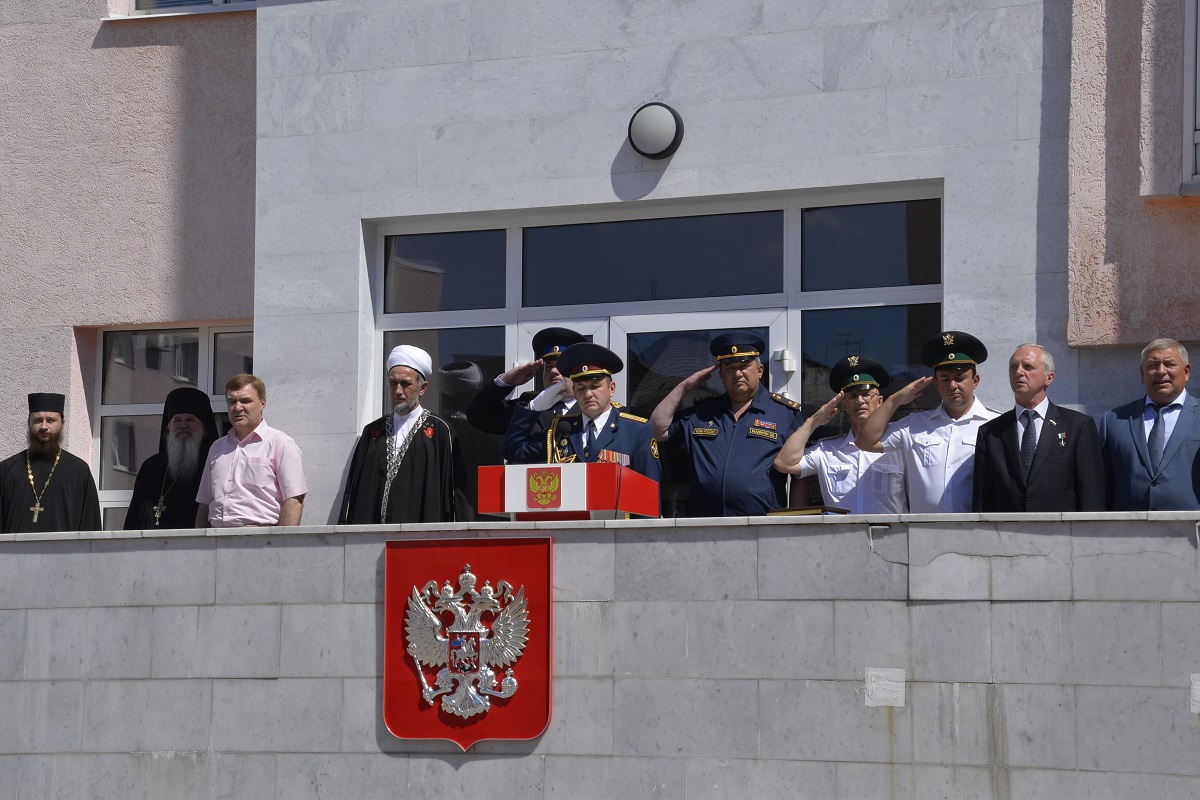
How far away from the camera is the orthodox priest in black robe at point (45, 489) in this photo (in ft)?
31.1

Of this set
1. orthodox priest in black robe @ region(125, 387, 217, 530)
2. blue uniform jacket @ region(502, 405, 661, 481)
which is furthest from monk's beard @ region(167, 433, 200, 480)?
blue uniform jacket @ region(502, 405, 661, 481)

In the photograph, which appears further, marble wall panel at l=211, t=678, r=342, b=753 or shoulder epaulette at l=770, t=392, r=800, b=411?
shoulder epaulette at l=770, t=392, r=800, b=411

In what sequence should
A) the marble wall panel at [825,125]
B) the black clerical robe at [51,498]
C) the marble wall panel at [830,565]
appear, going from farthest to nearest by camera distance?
1. the black clerical robe at [51,498]
2. the marble wall panel at [825,125]
3. the marble wall panel at [830,565]

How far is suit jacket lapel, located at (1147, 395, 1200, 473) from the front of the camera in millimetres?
7434

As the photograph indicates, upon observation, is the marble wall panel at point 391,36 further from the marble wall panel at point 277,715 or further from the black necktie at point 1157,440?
the black necktie at point 1157,440

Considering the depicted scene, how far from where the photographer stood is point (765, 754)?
23.4 feet

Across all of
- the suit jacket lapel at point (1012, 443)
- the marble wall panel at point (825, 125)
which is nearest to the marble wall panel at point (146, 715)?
the suit jacket lapel at point (1012, 443)

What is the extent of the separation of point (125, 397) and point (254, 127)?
199 cm

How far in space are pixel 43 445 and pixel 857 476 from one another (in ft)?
15.6

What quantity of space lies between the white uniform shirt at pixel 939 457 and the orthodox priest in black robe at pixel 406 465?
7.69 ft

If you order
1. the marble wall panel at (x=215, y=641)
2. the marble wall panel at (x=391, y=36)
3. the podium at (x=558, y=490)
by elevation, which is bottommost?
the marble wall panel at (x=215, y=641)

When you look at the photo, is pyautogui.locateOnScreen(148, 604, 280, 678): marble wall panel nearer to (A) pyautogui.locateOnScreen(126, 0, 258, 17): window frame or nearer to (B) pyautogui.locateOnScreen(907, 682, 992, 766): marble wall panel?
(B) pyautogui.locateOnScreen(907, 682, 992, 766): marble wall panel

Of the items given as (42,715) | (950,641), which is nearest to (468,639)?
(950,641)

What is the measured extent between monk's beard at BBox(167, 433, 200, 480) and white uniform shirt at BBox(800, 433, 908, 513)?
3.56m
